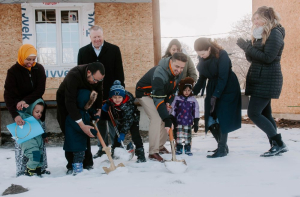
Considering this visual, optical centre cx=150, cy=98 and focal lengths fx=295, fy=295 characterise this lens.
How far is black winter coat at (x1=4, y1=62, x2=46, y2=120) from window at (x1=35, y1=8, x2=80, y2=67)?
4091 millimetres

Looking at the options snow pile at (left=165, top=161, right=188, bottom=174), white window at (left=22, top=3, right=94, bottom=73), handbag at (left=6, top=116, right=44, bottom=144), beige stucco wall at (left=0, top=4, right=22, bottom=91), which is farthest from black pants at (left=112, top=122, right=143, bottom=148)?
beige stucco wall at (left=0, top=4, right=22, bottom=91)

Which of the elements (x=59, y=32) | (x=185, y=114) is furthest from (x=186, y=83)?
(x=59, y=32)

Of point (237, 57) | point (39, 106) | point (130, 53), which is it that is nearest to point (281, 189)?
point (39, 106)

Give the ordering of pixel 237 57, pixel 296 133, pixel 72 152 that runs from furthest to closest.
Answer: pixel 237 57 < pixel 296 133 < pixel 72 152

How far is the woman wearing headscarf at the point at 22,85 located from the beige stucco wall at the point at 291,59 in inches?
275

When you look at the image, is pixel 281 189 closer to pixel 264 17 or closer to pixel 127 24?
pixel 264 17

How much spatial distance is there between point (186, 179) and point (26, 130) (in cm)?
171

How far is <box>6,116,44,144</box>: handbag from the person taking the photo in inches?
119

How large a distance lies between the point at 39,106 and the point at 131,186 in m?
1.39

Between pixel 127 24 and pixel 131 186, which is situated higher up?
pixel 127 24

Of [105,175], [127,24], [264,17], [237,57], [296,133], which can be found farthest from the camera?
[237,57]

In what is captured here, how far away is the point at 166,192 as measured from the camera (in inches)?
98.2

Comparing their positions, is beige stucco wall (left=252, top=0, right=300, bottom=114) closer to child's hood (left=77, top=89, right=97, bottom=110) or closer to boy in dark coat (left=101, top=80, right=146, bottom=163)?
boy in dark coat (left=101, top=80, right=146, bottom=163)

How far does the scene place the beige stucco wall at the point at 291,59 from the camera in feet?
26.1
